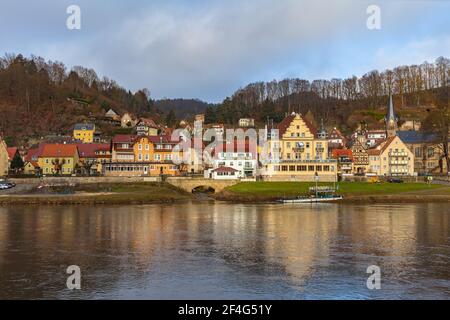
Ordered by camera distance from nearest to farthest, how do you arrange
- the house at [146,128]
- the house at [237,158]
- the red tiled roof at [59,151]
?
the house at [237,158], the red tiled roof at [59,151], the house at [146,128]

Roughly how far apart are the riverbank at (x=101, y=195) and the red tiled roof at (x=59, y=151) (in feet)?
58.5

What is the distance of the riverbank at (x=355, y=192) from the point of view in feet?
200

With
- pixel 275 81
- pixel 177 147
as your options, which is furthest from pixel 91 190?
pixel 275 81

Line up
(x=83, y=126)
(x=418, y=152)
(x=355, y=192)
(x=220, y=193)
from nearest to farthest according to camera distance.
→ (x=355, y=192), (x=220, y=193), (x=418, y=152), (x=83, y=126)

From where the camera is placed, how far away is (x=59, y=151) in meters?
82.6

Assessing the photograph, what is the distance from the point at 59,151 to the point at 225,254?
2409 inches

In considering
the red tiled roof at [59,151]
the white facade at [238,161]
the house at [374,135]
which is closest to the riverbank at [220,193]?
the white facade at [238,161]

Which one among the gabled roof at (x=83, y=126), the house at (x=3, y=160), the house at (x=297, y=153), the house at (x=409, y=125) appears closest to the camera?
the house at (x=297, y=153)

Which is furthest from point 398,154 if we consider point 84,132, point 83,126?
point 83,126

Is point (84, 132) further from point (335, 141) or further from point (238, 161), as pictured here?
point (335, 141)

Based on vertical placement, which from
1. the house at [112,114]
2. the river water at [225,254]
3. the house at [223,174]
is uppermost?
the house at [112,114]

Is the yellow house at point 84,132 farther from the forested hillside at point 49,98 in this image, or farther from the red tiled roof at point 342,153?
the red tiled roof at point 342,153
